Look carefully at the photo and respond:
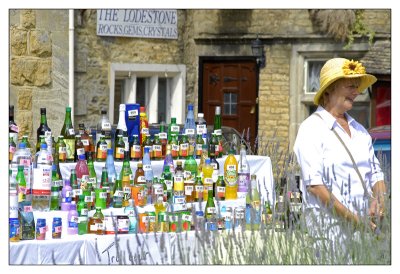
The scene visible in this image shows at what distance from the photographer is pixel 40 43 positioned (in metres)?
10.1

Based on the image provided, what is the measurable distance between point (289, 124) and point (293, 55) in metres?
1.04

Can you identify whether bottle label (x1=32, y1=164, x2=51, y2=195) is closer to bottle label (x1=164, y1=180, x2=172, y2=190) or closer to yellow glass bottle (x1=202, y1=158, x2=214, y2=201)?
bottle label (x1=164, y1=180, x2=172, y2=190)

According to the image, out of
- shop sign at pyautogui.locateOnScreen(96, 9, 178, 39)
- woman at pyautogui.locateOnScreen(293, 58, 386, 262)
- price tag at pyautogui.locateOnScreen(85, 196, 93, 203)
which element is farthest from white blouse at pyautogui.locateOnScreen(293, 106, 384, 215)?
shop sign at pyautogui.locateOnScreen(96, 9, 178, 39)

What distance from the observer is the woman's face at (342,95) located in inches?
234

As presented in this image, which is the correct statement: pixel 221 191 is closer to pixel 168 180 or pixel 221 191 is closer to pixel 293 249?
pixel 168 180

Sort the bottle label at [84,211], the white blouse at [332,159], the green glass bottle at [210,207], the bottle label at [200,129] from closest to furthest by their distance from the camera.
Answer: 1. the white blouse at [332,159]
2. the bottle label at [84,211]
3. the green glass bottle at [210,207]
4. the bottle label at [200,129]

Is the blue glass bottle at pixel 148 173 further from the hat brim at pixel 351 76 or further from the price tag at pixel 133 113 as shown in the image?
the hat brim at pixel 351 76

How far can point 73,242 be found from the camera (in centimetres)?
621

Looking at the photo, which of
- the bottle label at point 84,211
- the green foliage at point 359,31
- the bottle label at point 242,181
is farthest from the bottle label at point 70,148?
the green foliage at point 359,31

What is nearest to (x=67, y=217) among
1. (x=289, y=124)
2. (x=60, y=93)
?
(x=60, y=93)

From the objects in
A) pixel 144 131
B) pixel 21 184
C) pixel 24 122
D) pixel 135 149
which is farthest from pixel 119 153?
pixel 24 122

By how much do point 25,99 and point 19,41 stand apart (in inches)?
24.8

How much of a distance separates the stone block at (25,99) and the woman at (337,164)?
4739 mm

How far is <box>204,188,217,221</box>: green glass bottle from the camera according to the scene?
6.76 metres
